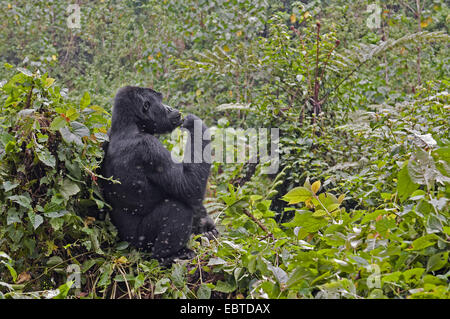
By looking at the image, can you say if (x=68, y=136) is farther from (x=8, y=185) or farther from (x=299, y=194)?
(x=299, y=194)

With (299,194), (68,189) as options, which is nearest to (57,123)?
(68,189)

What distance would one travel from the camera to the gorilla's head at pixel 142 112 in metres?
2.91

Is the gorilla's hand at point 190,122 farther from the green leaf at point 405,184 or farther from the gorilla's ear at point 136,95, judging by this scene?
the green leaf at point 405,184

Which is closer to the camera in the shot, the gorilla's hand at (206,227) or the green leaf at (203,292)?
the green leaf at (203,292)

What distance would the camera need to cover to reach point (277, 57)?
4680 millimetres

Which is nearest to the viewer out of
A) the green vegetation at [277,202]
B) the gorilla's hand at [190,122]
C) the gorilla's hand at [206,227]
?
the green vegetation at [277,202]

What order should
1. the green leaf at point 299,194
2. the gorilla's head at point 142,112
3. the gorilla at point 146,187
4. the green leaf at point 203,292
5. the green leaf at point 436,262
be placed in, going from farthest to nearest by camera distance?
the gorilla's head at point 142,112
the gorilla at point 146,187
the green leaf at point 203,292
the green leaf at point 299,194
the green leaf at point 436,262

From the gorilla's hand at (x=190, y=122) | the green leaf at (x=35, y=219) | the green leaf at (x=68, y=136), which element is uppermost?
the gorilla's hand at (x=190, y=122)

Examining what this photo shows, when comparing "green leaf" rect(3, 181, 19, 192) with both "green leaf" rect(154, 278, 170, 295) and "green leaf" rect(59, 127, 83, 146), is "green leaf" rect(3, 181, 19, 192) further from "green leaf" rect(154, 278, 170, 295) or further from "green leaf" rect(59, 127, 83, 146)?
"green leaf" rect(154, 278, 170, 295)

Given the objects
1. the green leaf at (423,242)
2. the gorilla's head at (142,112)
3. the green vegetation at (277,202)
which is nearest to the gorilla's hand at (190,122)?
the gorilla's head at (142,112)
